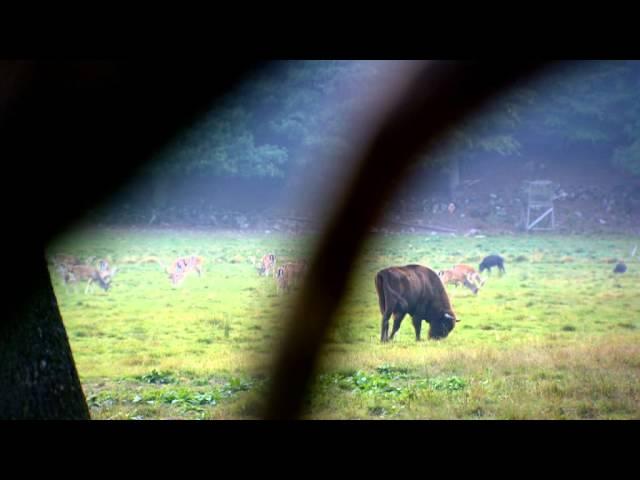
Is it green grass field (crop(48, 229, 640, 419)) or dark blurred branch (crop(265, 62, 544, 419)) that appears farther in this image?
dark blurred branch (crop(265, 62, 544, 419))

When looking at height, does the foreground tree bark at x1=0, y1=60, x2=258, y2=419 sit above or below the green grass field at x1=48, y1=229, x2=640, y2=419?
above

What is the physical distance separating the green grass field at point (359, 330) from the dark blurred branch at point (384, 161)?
0.50 ft

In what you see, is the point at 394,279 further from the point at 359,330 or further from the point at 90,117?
the point at 90,117

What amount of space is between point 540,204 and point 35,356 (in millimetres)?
4221

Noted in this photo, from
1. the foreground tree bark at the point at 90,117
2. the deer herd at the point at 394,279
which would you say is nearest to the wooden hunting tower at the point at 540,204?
the deer herd at the point at 394,279

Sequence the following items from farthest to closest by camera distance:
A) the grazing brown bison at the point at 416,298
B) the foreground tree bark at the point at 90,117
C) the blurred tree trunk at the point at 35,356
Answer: the grazing brown bison at the point at 416,298, the foreground tree bark at the point at 90,117, the blurred tree trunk at the point at 35,356

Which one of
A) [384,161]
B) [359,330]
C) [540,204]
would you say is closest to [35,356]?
[359,330]

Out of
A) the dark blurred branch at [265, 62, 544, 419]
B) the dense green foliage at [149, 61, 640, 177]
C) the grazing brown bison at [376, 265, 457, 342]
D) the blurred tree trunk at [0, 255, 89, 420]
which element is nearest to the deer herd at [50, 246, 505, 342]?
the grazing brown bison at [376, 265, 457, 342]

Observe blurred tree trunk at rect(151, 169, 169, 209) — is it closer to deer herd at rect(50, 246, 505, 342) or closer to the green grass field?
the green grass field

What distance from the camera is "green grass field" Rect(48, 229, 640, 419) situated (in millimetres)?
6434

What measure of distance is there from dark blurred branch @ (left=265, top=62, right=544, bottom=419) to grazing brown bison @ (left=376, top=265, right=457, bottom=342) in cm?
36

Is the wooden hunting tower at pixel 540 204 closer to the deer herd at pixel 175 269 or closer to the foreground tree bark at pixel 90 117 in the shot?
the deer herd at pixel 175 269

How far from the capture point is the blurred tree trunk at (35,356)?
3945 mm
